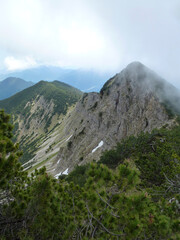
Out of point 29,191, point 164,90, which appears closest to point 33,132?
point 164,90

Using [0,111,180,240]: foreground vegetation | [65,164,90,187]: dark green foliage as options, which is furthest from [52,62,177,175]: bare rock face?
[0,111,180,240]: foreground vegetation

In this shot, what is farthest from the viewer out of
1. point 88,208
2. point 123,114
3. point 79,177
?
point 123,114

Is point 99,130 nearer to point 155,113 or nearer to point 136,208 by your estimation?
point 155,113

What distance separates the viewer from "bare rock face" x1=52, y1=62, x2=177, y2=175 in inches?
2000

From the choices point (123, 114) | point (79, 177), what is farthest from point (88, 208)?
point (123, 114)

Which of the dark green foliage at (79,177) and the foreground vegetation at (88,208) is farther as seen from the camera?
the dark green foliage at (79,177)

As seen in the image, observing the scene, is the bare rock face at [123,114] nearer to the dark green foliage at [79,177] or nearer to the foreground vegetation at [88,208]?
the dark green foliage at [79,177]

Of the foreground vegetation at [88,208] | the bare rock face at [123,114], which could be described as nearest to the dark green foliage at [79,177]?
the bare rock face at [123,114]

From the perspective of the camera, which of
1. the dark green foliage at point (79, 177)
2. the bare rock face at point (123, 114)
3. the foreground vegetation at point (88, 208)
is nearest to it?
the foreground vegetation at point (88, 208)

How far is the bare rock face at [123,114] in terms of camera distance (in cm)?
5081

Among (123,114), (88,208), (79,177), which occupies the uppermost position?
(123,114)

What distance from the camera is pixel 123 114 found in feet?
193

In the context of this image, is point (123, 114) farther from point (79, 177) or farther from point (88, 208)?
point (88, 208)

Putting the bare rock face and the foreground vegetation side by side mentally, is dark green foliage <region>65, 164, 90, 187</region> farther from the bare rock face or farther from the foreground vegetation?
the foreground vegetation
